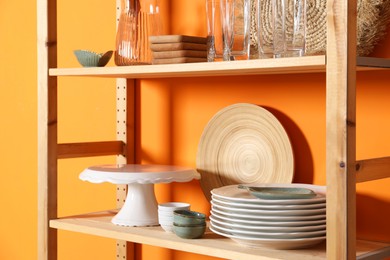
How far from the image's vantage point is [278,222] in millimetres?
1618

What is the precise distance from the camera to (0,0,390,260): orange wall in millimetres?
1811

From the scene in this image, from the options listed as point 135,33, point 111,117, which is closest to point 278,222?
point 135,33

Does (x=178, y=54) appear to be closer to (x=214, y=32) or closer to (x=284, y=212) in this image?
(x=214, y=32)

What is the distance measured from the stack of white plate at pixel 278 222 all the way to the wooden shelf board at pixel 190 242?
0.08 ft

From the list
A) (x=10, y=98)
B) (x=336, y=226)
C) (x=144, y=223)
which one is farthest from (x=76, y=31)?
(x=336, y=226)

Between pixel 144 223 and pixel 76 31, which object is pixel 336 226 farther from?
pixel 76 31

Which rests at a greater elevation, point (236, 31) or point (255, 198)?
point (236, 31)

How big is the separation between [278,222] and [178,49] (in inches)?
19.3

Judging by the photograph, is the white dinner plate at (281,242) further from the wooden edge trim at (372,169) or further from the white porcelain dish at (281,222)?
the wooden edge trim at (372,169)

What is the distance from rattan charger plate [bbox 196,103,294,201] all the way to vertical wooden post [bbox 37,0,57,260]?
42 cm

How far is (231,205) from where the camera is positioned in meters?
1.69

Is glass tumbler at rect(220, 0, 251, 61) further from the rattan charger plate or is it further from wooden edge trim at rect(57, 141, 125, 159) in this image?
wooden edge trim at rect(57, 141, 125, 159)

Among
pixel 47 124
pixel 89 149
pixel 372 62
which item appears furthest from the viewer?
pixel 89 149

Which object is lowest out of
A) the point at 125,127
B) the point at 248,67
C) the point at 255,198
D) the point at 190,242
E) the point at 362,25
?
the point at 190,242
